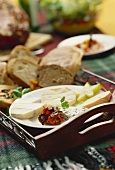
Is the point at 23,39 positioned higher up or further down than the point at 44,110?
further down

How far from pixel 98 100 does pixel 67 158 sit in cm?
26

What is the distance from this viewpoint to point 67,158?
1.33 metres

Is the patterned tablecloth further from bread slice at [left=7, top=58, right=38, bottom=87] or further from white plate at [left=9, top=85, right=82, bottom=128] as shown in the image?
bread slice at [left=7, top=58, right=38, bottom=87]

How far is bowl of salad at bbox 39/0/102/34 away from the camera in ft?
8.34

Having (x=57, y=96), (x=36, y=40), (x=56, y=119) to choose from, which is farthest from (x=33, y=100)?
(x=36, y=40)

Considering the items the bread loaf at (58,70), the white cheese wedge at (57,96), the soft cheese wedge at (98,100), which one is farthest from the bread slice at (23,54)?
the soft cheese wedge at (98,100)

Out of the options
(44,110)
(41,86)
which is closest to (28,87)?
(41,86)

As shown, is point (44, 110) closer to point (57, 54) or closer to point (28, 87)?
point (28, 87)

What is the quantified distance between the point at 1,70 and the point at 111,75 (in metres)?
0.50

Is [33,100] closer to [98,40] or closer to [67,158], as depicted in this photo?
[67,158]

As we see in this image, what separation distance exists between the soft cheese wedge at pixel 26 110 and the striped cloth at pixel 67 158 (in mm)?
96

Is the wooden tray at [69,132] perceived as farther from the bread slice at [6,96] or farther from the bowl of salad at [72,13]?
the bowl of salad at [72,13]

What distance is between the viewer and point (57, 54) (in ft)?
6.38

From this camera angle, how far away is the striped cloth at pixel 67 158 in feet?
4.26
